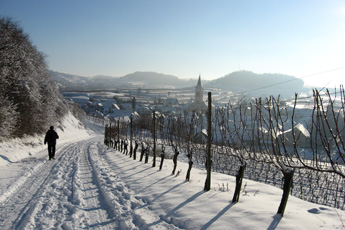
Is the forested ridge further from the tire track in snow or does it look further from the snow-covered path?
the snow-covered path

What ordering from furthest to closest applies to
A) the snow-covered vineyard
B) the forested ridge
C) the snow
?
1. the forested ridge
2. the snow-covered vineyard
3. the snow

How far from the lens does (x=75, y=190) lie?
19.3 ft

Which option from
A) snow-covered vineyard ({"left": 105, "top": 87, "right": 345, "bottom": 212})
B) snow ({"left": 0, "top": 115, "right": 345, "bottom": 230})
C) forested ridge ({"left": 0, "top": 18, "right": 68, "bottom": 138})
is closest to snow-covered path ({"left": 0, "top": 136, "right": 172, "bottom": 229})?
snow ({"left": 0, "top": 115, "right": 345, "bottom": 230})

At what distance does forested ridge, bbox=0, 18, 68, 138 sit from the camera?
12770 mm

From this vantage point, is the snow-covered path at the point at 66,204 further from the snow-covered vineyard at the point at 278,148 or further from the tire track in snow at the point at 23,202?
the snow-covered vineyard at the point at 278,148

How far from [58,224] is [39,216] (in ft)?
1.82

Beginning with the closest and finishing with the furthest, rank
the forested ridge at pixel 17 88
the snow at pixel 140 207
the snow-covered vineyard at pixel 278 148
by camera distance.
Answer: the snow at pixel 140 207
the snow-covered vineyard at pixel 278 148
the forested ridge at pixel 17 88

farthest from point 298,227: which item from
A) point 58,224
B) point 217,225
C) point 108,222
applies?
point 58,224

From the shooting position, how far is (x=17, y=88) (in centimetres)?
1530

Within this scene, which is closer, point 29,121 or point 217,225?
point 217,225

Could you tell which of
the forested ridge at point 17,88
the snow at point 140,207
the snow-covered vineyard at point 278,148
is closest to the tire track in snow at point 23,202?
the snow at point 140,207

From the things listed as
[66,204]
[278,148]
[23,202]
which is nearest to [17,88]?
[23,202]

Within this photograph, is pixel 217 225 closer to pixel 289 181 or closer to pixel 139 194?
pixel 289 181

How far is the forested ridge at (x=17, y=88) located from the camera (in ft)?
41.9
